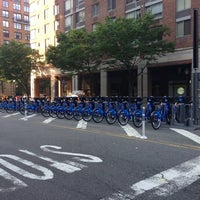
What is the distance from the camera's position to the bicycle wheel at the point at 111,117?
1373cm

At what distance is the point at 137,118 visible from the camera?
497 inches

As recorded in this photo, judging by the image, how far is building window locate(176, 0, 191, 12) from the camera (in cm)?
2834

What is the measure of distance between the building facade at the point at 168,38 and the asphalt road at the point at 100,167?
20.2 metres

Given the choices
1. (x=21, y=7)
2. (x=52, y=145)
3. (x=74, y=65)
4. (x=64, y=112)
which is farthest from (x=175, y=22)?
(x=21, y=7)

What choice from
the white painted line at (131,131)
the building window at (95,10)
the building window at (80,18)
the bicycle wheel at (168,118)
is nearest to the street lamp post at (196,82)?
the bicycle wheel at (168,118)

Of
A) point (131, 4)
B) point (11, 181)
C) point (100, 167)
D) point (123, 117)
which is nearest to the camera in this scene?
point (11, 181)

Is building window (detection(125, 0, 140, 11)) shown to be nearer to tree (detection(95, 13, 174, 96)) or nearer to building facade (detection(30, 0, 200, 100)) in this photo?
building facade (detection(30, 0, 200, 100))

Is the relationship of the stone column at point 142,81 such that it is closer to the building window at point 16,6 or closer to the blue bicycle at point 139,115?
the blue bicycle at point 139,115

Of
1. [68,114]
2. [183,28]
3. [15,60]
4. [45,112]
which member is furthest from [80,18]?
[68,114]

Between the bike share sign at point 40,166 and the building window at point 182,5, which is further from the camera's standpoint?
the building window at point 182,5

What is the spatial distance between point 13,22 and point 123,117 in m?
79.9

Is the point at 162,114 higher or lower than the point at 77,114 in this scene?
higher

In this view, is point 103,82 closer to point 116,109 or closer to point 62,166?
point 116,109

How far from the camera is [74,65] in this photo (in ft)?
98.3
